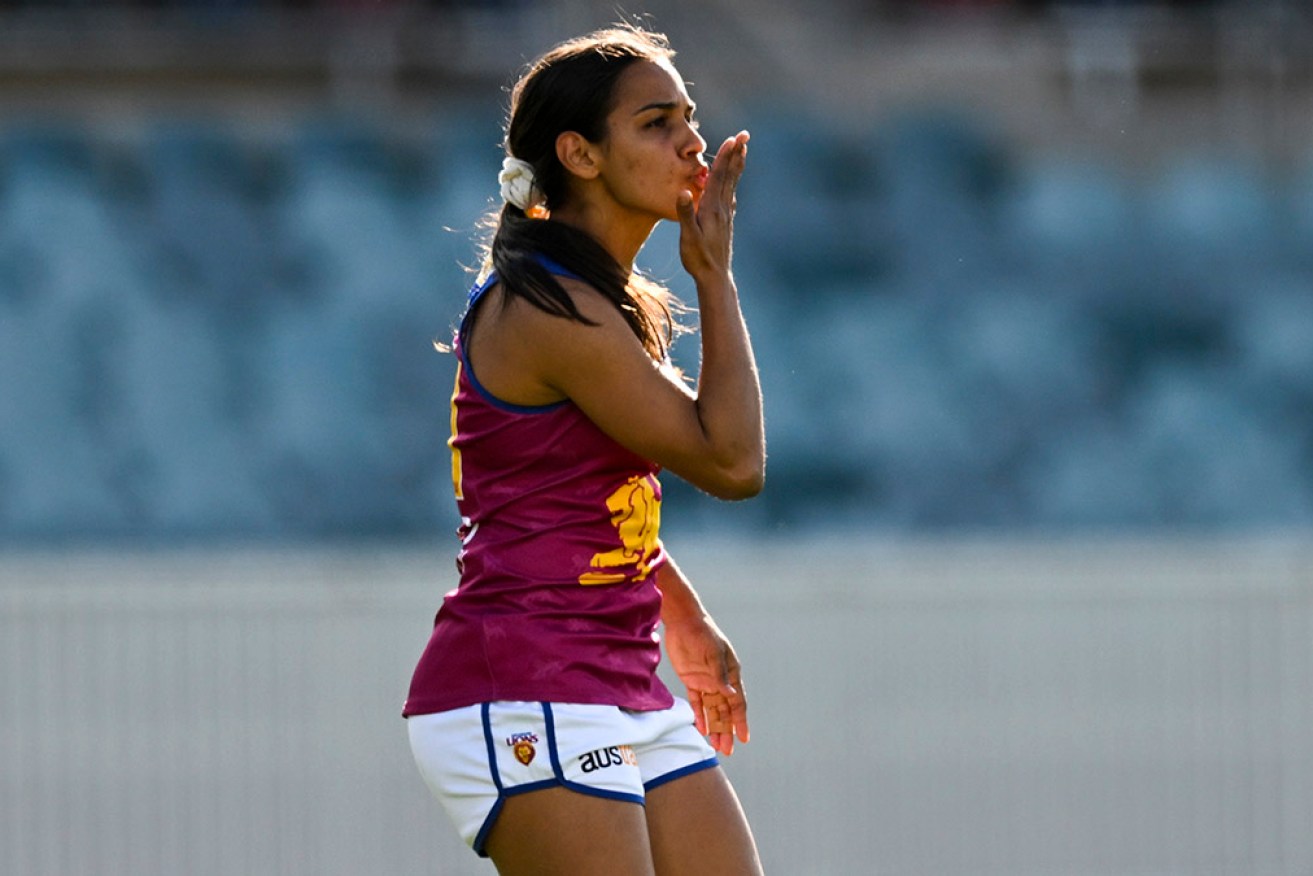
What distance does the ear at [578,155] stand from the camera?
318 cm

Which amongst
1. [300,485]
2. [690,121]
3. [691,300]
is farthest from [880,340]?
[690,121]

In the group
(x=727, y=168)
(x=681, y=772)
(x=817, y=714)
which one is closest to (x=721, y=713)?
(x=681, y=772)

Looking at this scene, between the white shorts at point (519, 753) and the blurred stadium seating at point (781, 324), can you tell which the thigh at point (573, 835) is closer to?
the white shorts at point (519, 753)

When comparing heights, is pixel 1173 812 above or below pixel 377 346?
below

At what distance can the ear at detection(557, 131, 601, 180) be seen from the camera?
10.4 feet

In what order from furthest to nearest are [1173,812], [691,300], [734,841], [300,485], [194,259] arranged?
[194,259] < [300,485] < [691,300] < [1173,812] < [734,841]

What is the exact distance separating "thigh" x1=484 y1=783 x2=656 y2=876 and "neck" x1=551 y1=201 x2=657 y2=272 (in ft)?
2.86

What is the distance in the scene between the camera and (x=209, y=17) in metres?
10.9

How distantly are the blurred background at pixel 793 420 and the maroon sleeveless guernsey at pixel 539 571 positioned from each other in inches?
150

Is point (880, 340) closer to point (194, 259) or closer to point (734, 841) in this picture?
point (194, 259)

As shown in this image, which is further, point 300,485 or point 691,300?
point 300,485

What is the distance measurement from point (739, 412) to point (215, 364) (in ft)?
25.5

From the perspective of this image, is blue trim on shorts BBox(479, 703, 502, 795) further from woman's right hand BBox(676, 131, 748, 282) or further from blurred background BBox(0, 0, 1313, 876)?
blurred background BBox(0, 0, 1313, 876)

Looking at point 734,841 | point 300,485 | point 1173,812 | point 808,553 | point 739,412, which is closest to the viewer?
point 739,412
